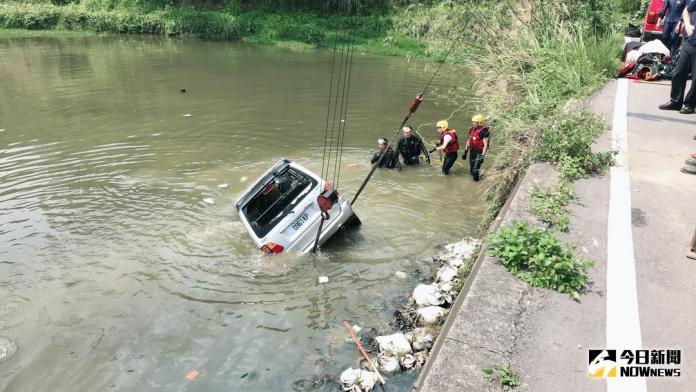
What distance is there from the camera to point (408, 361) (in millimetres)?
5215

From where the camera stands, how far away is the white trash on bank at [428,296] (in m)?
6.07

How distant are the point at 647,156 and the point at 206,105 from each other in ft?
44.7

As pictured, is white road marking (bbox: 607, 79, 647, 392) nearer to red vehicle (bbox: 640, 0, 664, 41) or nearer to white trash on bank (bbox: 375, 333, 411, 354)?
white trash on bank (bbox: 375, 333, 411, 354)

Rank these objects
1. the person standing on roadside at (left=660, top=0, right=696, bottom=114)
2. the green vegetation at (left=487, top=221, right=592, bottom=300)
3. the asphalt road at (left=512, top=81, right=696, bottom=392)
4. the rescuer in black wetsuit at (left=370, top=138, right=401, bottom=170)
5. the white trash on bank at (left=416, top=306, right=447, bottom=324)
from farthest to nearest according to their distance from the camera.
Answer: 1. the rescuer in black wetsuit at (left=370, top=138, right=401, bottom=170)
2. the person standing on roadside at (left=660, top=0, right=696, bottom=114)
3. the white trash on bank at (left=416, top=306, right=447, bottom=324)
4. the green vegetation at (left=487, top=221, right=592, bottom=300)
5. the asphalt road at (left=512, top=81, right=696, bottom=392)

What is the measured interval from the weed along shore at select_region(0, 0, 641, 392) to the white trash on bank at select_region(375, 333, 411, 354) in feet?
0.05

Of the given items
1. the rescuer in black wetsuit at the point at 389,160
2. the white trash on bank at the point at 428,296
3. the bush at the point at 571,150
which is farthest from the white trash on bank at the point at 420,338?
the rescuer in black wetsuit at the point at 389,160

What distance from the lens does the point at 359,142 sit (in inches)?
531

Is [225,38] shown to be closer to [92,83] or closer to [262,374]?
[92,83]

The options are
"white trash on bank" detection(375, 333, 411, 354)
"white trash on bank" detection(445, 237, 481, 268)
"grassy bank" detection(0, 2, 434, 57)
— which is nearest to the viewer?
"white trash on bank" detection(375, 333, 411, 354)

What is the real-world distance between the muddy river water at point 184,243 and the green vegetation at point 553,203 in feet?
6.97

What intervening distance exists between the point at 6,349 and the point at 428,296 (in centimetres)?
516

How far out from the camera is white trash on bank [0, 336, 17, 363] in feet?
18.8

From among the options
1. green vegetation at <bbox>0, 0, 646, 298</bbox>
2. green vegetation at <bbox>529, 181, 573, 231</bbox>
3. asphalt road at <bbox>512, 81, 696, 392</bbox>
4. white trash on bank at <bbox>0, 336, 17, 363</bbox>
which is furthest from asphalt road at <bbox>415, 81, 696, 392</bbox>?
white trash on bank at <bbox>0, 336, 17, 363</bbox>

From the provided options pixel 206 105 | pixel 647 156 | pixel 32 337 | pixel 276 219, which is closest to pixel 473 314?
pixel 276 219
